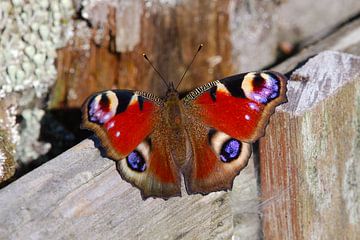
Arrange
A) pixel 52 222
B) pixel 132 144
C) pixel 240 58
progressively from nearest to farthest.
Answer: pixel 52 222
pixel 132 144
pixel 240 58

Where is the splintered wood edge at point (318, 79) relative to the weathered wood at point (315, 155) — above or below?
above

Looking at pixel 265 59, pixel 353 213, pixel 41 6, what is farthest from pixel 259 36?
pixel 353 213

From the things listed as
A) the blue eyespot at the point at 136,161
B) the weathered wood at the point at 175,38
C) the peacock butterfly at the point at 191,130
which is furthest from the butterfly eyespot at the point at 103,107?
the weathered wood at the point at 175,38

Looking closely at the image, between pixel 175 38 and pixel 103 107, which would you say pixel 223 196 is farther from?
pixel 175 38

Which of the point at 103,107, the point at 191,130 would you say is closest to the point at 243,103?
the point at 191,130

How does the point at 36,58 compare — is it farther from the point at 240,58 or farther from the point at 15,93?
the point at 240,58

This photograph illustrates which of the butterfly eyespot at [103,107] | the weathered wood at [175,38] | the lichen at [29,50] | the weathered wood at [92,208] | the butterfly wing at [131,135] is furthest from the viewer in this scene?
the weathered wood at [175,38]

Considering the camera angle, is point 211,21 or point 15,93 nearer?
point 15,93

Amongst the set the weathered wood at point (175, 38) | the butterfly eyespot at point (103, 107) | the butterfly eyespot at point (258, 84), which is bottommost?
the weathered wood at point (175, 38)

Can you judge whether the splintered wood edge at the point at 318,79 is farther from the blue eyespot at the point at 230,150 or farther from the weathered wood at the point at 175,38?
the weathered wood at the point at 175,38
